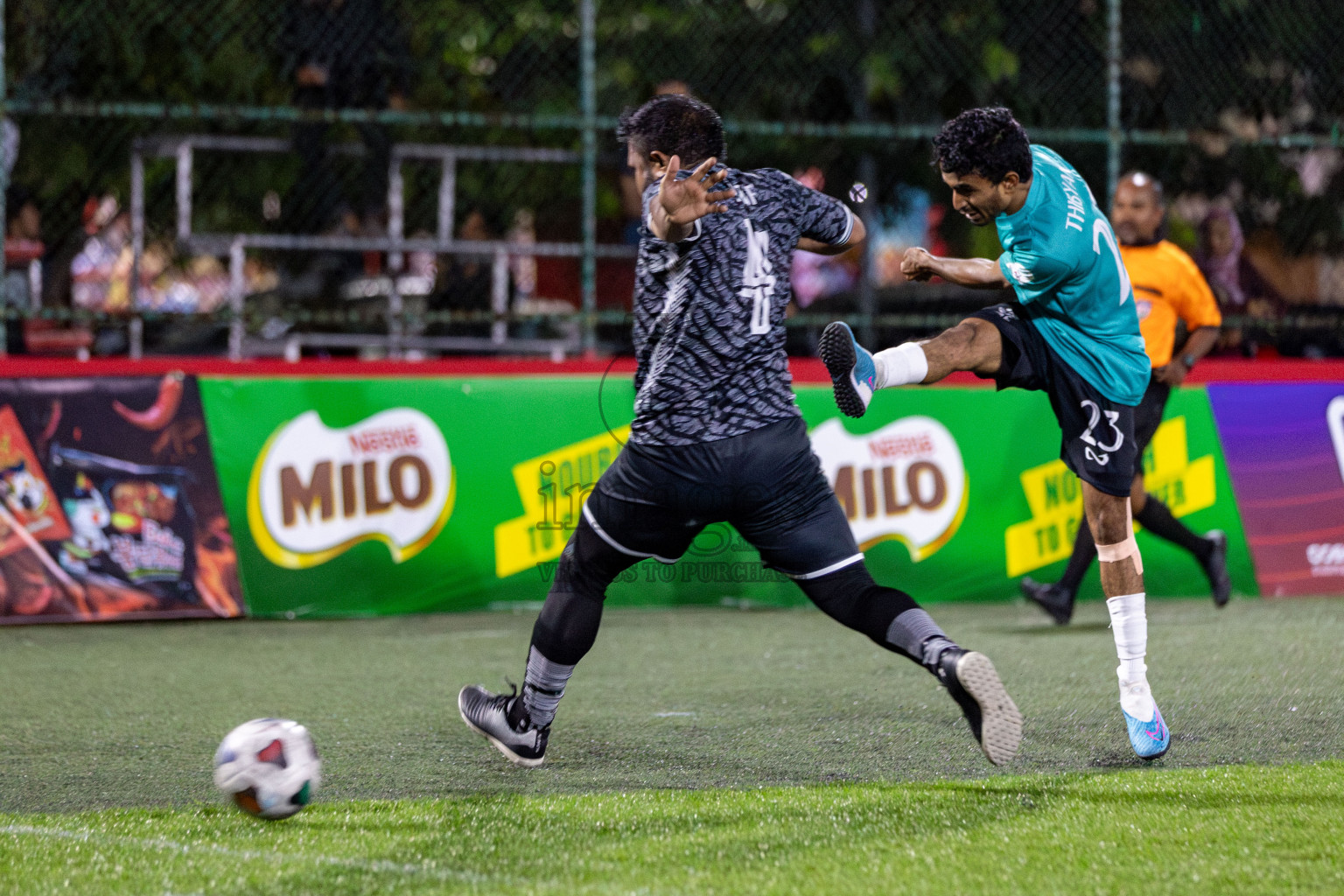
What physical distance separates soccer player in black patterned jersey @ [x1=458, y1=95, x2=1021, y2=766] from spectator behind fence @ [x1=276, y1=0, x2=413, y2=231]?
5.57 meters

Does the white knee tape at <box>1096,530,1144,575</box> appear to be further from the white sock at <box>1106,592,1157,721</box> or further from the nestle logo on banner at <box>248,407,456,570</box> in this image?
the nestle logo on banner at <box>248,407,456,570</box>

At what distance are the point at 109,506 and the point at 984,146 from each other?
5496 mm

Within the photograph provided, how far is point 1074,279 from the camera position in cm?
467

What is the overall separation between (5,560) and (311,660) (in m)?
2.22

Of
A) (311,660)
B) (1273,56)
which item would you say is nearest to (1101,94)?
(1273,56)

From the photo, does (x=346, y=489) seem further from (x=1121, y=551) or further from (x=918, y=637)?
(x=918, y=637)

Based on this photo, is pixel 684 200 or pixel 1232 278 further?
pixel 1232 278

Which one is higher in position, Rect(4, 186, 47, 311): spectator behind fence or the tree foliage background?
the tree foliage background

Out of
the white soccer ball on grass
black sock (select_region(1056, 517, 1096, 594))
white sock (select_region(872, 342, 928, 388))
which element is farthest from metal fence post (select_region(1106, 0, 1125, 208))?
the white soccer ball on grass

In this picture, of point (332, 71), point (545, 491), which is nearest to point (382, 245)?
point (332, 71)

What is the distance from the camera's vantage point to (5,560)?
802cm

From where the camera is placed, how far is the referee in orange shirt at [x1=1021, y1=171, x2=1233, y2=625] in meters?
7.39

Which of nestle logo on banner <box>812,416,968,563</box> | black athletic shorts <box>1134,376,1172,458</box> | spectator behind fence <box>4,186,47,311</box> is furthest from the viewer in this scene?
spectator behind fence <box>4,186,47,311</box>

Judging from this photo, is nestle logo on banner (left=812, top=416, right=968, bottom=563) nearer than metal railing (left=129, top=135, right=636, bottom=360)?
Yes
